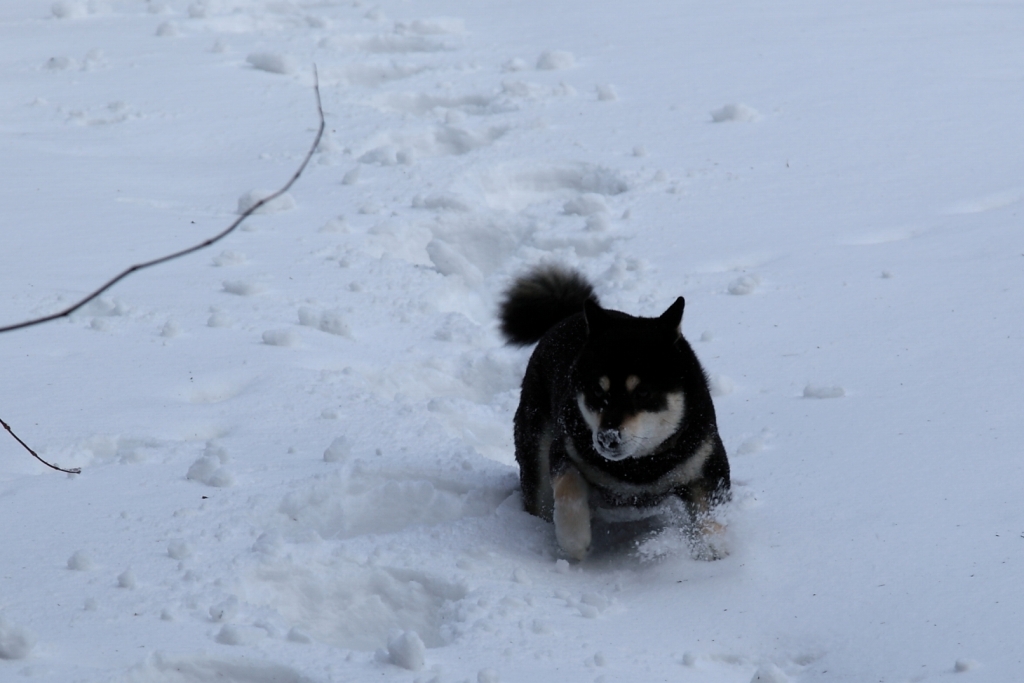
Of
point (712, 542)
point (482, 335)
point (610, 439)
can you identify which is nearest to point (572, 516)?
point (610, 439)

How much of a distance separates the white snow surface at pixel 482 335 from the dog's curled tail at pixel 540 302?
46cm

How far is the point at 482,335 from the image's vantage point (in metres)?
5.38

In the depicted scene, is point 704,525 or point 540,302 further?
point 540,302

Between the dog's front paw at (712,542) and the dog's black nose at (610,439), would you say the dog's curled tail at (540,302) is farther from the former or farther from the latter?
the dog's front paw at (712,542)

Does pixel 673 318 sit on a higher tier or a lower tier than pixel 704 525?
higher

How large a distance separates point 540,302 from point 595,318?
0.71m

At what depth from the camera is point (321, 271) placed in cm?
586

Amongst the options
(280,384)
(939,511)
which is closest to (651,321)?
(939,511)

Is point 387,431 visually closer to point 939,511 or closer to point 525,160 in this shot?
point 939,511

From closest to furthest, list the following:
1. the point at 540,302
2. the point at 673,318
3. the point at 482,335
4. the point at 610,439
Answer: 1. the point at 610,439
2. the point at 673,318
3. the point at 540,302
4. the point at 482,335

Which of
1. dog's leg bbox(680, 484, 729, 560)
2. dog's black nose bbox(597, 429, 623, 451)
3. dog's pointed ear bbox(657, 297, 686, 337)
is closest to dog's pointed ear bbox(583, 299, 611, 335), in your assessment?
dog's pointed ear bbox(657, 297, 686, 337)

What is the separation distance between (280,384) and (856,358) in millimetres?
2385

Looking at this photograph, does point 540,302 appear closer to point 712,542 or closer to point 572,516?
point 572,516

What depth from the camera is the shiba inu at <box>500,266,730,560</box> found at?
352cm
